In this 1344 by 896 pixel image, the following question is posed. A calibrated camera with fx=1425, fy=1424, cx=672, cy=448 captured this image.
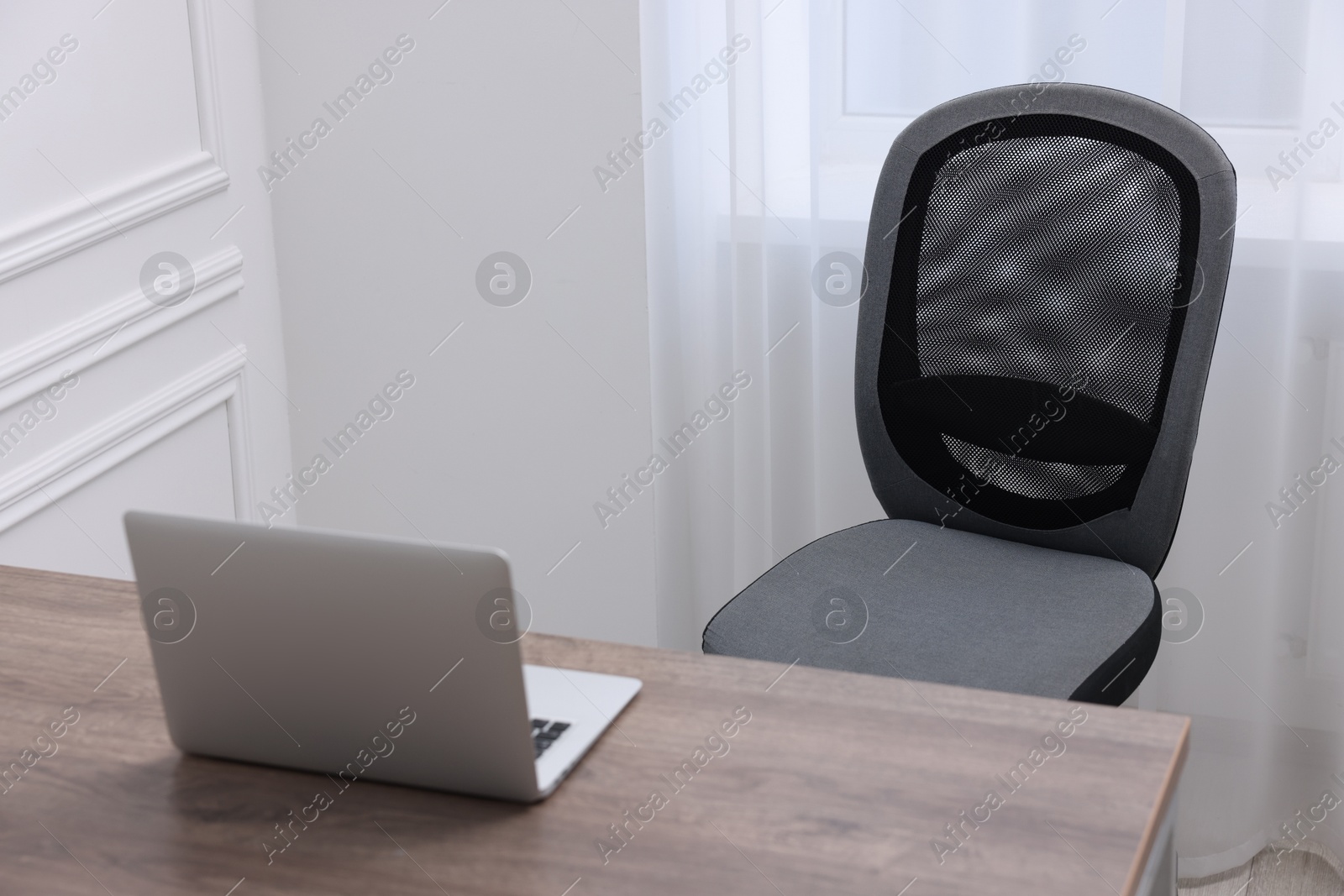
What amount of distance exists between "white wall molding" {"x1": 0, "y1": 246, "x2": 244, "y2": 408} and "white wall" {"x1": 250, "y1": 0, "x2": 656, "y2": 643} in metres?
0.18

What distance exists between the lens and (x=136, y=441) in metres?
2.36

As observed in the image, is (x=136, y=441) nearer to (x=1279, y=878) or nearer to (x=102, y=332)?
(x=102, y=332)

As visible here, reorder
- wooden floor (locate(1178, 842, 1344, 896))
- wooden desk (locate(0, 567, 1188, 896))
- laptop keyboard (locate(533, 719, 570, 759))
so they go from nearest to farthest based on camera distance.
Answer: wooden desk (locate(0, 567, 1188, 896)) < laptop keyboard (locate(533, 719, 570, 759)) < wooden floor (locate(1178, 842, 1344, 896))

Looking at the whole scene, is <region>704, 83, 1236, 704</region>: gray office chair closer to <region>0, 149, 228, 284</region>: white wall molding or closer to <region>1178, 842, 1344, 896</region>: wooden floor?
<region>1178, 842, 1344, 896</region>: wooden floor

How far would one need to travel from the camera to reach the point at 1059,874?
0.96 m

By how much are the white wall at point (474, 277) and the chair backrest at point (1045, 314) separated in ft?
1.83

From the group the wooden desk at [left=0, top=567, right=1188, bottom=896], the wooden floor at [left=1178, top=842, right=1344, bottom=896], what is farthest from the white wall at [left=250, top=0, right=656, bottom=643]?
A: the wooden desk at [left=0, top=567, right=1188, bottom=896]

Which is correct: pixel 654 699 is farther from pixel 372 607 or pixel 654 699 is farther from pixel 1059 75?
pixel 1059 75

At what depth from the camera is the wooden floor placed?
90.6 inches

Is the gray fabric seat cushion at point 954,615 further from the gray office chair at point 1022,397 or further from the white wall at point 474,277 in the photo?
the white wall at point 474,277

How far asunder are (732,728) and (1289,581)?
1456 mm

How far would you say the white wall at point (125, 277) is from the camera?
210cm

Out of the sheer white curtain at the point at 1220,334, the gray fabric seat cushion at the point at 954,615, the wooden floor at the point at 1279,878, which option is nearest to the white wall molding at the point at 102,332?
the sheer white curtain at the point at 1220,334

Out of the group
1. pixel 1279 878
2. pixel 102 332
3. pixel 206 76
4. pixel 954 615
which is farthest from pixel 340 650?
pixel 1279 878
